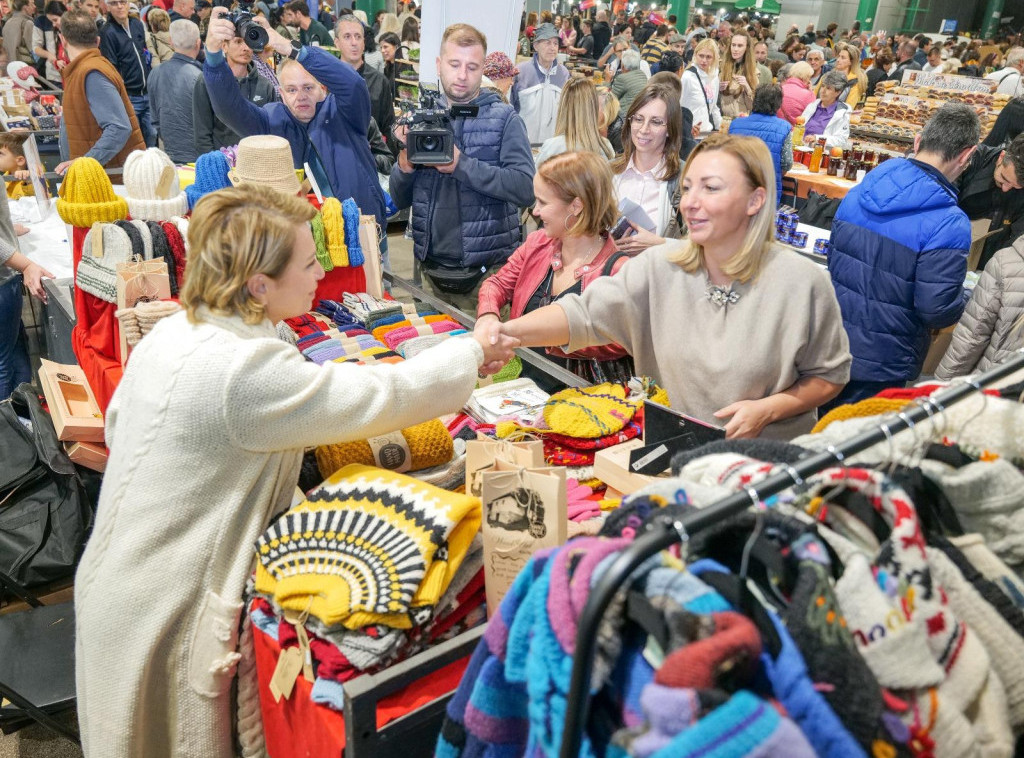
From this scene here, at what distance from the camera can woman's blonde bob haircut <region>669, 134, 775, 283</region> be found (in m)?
1.89

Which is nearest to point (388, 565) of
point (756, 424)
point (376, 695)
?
point (376, 695)

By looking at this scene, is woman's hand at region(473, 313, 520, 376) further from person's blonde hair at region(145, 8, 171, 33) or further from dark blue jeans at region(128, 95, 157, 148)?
person's blonde hair at region(145, 8, 171, 33)

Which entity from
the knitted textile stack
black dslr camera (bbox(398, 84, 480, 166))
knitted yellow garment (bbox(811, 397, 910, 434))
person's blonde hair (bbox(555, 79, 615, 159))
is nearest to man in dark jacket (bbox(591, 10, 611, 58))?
person's blonde hair (bbox(555, 79, 615, 159))

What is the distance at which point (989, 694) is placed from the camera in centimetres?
95

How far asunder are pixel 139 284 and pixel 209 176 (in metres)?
0.90

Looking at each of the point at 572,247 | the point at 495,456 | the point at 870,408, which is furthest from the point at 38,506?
the point at 870,408

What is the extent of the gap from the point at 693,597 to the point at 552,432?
3.49 feet

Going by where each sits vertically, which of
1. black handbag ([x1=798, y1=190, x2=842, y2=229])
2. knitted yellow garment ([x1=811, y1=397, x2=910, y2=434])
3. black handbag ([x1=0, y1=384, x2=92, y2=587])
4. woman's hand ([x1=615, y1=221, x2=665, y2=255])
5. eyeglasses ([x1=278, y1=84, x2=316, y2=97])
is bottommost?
black handbag ([x1=0, y1=384, x2=92, y2=587])

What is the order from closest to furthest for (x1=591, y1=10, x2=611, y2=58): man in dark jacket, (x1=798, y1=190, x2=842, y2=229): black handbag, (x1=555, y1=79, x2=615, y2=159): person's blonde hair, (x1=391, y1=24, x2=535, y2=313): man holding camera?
(x1=391, y1=24, x2=535, y2=313): man holding camera, (x1=555, y1=79, x2=615, y2=159): person's blonde hair, (x1=798, y1=190, x2=842, y2=229): black handbag, (x1=591, y1=10, x2=611, y2=58): man in dark jacket

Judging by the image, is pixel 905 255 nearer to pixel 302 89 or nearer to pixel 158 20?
pixel 302 89

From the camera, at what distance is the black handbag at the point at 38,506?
242 cm

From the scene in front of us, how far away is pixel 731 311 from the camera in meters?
1.95

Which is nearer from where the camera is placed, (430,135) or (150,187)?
(150,187)

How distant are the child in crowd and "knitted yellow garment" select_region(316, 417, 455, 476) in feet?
13.9
